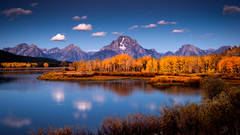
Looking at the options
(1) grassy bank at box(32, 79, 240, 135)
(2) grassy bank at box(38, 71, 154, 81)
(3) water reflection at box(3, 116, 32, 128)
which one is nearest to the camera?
(1) grassy bank at box(32, 79, 240, 135)

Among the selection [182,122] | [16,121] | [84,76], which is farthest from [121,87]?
[84,76]

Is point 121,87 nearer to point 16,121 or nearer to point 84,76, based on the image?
point 16,121

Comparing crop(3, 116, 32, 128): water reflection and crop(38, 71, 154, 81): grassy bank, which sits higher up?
crop(38, 71, 154, 81): grassy bank

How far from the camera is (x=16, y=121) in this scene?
60.7ft

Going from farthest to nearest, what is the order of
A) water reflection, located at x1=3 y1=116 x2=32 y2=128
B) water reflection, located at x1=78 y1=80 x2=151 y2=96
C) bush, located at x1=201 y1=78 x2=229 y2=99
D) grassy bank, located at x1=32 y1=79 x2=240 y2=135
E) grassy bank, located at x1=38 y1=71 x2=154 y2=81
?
grassy bank, located at x1=38 y1=71 x2=154 y2=81 → water reflection, located at x1=78 y1=80 x2=151 y2=96 → bush, located at x1=201 y1=78 x2=229 y2=99 → water reflection, located at x1=3 y1=116 x2=32 y2=128 → grassy bank, located at x1=32 y1=79 x2=240 y2=135

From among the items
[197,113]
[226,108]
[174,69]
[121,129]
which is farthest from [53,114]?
[174,69]

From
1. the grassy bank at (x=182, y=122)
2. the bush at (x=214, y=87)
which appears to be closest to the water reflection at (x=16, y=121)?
the grassy bank at (x=182, y=122)

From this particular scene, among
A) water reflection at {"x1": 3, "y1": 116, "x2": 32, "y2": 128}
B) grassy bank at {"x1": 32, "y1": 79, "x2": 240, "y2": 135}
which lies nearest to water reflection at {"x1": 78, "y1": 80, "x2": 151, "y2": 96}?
water reflection at {"x1": 3, "y1": 116, "x2": 32, "y2": 128}

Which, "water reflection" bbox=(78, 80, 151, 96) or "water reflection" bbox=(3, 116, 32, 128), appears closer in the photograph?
"water reflection" bbox=(3, 116, 32, 128)

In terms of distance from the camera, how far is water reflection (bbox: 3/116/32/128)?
56.5 feet

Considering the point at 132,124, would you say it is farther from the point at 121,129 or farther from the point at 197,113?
the point at 197,113

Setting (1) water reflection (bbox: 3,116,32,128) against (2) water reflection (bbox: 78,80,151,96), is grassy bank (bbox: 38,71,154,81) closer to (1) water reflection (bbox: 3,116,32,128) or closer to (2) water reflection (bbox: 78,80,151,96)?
(2) water reflection (bbox: 78,80,151,96)

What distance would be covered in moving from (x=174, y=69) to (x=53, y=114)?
89527 millimetres

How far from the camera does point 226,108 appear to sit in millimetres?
11703
